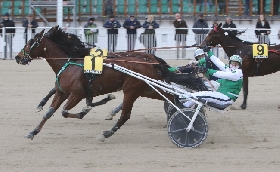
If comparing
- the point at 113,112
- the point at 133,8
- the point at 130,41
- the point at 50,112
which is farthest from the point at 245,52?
the point at 133,8

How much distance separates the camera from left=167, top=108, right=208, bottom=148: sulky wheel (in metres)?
8.90

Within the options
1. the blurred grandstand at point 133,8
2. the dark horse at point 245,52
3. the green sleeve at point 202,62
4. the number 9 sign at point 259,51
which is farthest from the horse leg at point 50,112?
the blurred grandstand at point 133,8

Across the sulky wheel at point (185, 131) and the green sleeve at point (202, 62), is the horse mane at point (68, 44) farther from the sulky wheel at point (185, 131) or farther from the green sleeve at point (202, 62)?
the sulky wheel at point (185, 131)

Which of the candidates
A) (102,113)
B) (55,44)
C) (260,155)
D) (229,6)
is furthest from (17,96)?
(229,6)

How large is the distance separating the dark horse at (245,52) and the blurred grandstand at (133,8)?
1097cm

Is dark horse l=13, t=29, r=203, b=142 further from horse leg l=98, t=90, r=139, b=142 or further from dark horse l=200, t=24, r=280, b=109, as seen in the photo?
dark horse l=200, t=24, r=280, b=109

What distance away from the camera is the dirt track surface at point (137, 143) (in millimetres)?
7969

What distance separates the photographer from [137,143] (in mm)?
9367

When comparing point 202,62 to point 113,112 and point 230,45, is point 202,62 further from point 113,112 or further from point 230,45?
point 230,45

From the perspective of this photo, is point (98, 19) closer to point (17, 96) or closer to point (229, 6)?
point (229, 6)

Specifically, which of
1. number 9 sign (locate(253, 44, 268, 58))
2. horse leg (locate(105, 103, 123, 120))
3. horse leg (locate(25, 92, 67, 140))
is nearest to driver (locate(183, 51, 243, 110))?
horse leg (locate(25, 92, 67, 140))

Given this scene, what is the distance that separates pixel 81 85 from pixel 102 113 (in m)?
2.89

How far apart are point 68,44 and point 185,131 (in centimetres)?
223

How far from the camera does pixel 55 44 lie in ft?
32.8
